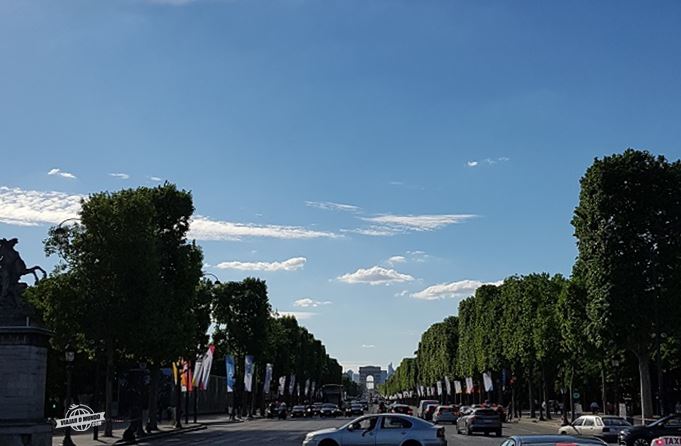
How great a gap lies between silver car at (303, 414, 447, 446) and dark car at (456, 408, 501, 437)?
81.5 ft

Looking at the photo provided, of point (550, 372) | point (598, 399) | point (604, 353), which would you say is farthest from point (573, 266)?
point (598, 399)

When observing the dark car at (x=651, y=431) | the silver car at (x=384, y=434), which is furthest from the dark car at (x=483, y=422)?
the silver car at (x=384, y=434)

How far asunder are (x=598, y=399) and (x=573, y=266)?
Result: 217 ft

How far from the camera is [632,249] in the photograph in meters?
51.2

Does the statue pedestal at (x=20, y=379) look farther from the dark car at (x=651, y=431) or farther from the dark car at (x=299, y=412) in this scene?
the dark car at (x=299, y=412)

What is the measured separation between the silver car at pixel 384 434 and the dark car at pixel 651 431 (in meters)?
11.9

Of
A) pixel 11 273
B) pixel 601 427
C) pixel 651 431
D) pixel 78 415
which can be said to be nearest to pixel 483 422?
pixel 601 427

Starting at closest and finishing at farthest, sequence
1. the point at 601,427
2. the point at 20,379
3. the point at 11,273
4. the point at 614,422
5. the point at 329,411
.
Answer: the point at 20,379
the point at 11,273
the point at 601,427
the point at 614,422
the point at 329,411

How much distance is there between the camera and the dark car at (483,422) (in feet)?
167

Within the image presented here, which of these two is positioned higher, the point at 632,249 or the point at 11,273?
the point at 632,249

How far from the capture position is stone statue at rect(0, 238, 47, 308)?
1254 inches

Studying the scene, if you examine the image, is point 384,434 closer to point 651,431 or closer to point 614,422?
point 651,431

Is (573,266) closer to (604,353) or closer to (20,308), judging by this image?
(604,353)

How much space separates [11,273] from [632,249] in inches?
1412
